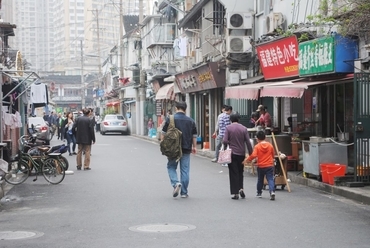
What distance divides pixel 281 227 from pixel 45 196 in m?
6.21

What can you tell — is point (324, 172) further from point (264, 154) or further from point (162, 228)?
point (162, 228)

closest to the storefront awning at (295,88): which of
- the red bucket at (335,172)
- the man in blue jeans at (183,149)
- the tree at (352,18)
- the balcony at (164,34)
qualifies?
the tree at (352,18)

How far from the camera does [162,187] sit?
15.3m

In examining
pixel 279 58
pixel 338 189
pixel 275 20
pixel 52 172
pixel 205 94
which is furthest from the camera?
pixel 205 94

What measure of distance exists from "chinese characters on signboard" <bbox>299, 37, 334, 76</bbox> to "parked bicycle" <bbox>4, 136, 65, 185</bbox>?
270 inches

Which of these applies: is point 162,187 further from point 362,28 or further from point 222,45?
point 222,45

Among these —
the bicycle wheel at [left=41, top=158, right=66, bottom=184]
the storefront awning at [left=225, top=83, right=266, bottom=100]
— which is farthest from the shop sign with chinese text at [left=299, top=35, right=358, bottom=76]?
the bicycle wheel at [left=41, top=158, right=66, bottom=184]

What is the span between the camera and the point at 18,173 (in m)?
18.0

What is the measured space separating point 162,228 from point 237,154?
3.97 meters

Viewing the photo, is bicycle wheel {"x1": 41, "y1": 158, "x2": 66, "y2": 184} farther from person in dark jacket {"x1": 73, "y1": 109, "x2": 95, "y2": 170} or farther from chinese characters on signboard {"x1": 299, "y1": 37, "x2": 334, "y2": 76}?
chinese characters on signboard {"x1": 299, "y1": 37, "x2": 334, "y2": 76}

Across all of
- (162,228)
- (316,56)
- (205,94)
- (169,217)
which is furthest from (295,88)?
(205,94)

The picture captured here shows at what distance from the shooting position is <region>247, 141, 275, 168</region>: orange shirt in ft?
43.8

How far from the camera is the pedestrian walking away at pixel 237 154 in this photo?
13.2 meters

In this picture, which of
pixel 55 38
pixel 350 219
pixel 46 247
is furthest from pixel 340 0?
pixel 55 38
